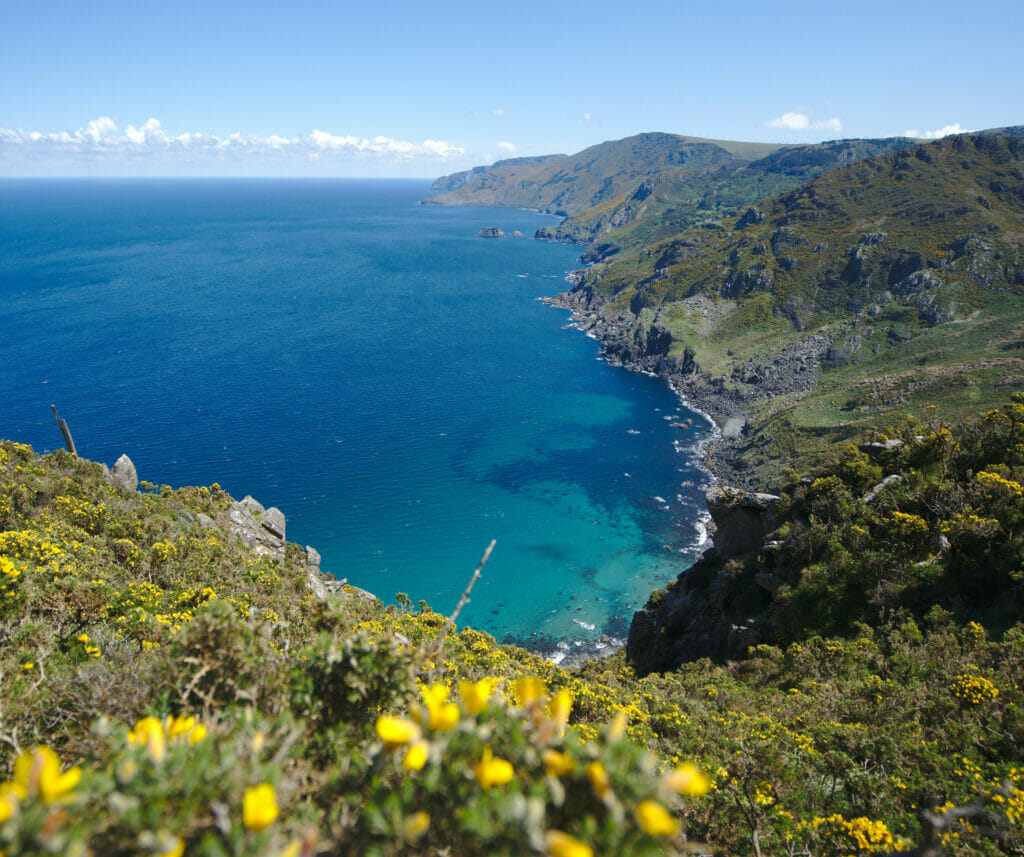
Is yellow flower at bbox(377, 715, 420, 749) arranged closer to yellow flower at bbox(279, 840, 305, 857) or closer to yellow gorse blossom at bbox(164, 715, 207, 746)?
yellow flower at bbox(279, 840, 305, 857)

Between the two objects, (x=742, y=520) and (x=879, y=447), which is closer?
(x=879, y=447)

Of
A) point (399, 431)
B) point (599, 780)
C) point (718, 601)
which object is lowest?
point (399, 431)

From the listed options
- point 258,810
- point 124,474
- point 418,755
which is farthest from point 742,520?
point 124,474

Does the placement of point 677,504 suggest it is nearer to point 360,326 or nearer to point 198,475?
point 198,475

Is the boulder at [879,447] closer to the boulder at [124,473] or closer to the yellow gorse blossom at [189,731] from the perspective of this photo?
the yellow gorse blossom at [189,731]

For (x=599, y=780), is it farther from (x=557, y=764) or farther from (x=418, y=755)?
(x=418, y=755)

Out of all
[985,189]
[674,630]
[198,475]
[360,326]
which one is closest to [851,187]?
[985,189]
